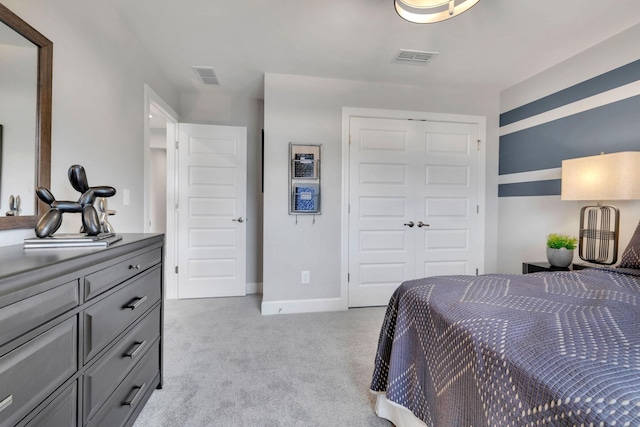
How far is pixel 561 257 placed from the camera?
2279mm

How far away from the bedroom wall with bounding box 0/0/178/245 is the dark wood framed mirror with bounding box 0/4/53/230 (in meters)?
0.05

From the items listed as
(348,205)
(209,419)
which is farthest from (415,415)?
(348,205)

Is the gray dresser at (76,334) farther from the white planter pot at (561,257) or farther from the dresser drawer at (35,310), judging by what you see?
the white planter pot at (561,257)

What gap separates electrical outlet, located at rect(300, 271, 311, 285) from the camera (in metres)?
3.00

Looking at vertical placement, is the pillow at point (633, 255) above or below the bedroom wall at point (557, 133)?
below

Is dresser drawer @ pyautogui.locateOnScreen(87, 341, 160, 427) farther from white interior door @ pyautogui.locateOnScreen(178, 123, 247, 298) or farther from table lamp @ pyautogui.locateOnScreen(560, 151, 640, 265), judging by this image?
table lamp @ pyautogui.locateOnScreen(560, 151, 640, 265)

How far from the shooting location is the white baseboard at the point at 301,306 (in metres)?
2.93

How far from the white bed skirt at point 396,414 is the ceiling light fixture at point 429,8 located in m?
2.07

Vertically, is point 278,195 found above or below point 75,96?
below

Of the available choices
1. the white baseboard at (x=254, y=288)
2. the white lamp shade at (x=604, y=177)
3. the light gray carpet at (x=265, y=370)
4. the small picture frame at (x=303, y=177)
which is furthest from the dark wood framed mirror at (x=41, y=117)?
the white lamp shade at (x=604, y=177)

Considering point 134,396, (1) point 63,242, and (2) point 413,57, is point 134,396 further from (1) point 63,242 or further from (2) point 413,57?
(2) point 413,57

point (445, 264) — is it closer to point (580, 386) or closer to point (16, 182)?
point (580, 386)

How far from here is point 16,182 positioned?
118 centimetres

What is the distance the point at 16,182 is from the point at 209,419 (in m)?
1.41
